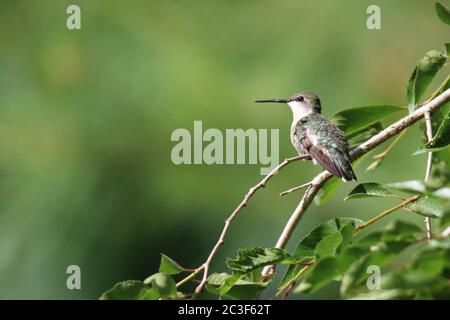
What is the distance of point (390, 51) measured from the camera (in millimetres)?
6012

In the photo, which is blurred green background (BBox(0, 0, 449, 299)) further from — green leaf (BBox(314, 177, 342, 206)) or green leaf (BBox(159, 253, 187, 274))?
green leaf (BBox(159, 253, 187, 274))

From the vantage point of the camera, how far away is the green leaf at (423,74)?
2.47 meters

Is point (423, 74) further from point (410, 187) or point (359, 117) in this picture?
point (410, 187)

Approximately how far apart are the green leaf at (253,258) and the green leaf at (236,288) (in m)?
0.03

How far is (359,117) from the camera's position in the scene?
8.92 feet

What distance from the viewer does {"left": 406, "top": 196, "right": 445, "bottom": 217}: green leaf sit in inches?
73.9

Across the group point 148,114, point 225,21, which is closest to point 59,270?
point 148,114

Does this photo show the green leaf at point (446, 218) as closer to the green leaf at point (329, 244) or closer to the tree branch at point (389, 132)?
the green leaf at point (329, 244)

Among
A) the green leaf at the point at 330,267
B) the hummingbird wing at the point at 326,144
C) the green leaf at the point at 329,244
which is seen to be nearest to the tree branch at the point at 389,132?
the green leaf at the point at 329,244

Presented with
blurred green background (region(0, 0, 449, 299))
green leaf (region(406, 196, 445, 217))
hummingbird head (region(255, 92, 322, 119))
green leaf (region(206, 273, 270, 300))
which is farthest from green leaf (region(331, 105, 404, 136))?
blurred green background (region(0, 0, 449, 299))

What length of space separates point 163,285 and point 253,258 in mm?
263

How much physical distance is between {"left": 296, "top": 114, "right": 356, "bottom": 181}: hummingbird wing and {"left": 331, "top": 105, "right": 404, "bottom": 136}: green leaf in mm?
198

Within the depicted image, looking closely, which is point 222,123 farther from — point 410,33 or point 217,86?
point 410,33

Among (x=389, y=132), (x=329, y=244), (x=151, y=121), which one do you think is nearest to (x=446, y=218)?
(x=329, y=244)
